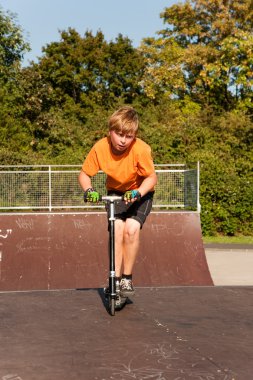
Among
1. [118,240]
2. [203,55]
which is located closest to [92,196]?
[118,240]

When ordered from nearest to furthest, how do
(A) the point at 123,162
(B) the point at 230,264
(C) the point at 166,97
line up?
(A) the point at 123,162
(B) the point at 230,264
(C) the point at 166,97

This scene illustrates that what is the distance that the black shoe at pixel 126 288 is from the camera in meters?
4.87

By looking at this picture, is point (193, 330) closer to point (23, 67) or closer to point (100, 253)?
point (100, 253)

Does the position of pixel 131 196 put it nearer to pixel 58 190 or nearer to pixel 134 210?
pixel 134 210

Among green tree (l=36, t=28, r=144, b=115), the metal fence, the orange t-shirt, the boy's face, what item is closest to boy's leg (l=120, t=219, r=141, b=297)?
the orange t-shirt

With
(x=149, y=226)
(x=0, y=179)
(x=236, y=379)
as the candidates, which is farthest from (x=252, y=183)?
(x=236, y=379)

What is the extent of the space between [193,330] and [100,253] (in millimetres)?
6631

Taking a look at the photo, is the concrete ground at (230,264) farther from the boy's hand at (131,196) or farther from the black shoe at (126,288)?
the boy's hand at (131,196)

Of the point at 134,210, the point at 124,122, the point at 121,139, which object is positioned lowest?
the point at 134,210

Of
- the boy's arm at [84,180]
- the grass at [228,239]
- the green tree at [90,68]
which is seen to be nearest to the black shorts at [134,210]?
the boy's arm at [84,180]

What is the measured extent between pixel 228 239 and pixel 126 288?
14.6m

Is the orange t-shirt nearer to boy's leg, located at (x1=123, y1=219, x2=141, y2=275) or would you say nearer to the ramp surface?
boy's leg, located at (x1=123, y1=219, x2=141, y2=275)

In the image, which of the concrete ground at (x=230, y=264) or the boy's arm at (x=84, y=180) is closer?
the boy's arm at (x=84, y=180)

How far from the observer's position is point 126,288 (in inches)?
194
